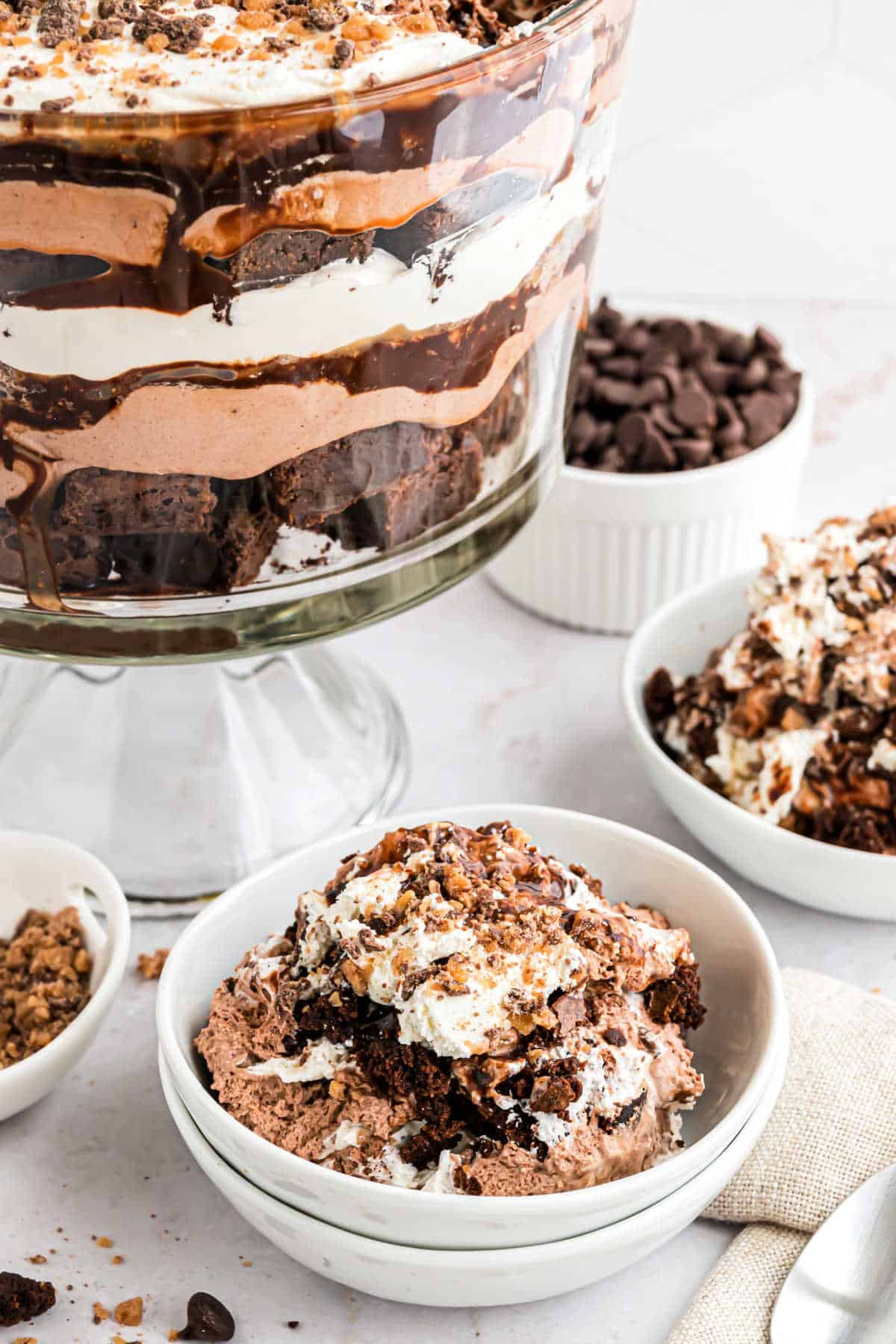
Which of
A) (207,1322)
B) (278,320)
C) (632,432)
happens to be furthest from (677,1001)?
(632,432)

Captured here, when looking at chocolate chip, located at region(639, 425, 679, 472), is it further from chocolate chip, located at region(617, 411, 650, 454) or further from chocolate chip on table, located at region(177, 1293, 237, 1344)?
chocolate chip on table, located at region(177, 1293, 237, 1344)

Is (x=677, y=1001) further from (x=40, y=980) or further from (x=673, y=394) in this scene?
(x=673, y=394)

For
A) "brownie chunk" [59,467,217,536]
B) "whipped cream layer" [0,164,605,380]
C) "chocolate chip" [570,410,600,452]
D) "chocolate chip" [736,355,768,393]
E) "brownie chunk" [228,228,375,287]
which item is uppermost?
"brownie chunk" [228,228,375,287]

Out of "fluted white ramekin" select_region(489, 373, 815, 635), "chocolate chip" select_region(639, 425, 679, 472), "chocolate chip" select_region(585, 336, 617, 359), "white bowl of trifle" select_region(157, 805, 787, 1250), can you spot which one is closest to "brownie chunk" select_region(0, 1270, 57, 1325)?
"white bowl of trifle" select_region(157, 805, 787, 1250)

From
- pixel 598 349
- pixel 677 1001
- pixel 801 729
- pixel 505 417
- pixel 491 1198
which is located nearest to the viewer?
pixel 491 1198

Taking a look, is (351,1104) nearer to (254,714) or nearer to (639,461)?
(254,714)

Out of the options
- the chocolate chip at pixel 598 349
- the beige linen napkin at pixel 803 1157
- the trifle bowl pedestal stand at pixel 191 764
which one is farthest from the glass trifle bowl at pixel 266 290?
the chocolate chip at pixel 598 349

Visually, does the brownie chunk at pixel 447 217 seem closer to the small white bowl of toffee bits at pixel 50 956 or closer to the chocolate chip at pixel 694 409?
the small white bowl of toffee bits at pixel 50 956

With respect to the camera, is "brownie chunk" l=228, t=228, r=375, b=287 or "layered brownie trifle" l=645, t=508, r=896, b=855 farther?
"layered brownie trifle" l=645, t=508, r=896, b=855
